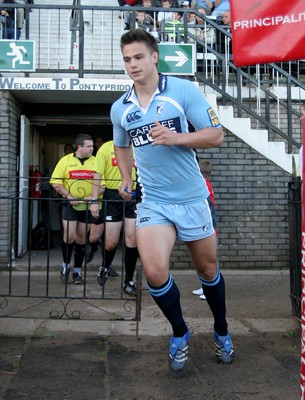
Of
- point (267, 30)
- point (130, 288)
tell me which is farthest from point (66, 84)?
point (267, 30)

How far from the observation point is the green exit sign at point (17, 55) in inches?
271

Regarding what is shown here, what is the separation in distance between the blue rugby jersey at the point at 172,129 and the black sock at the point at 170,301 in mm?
555

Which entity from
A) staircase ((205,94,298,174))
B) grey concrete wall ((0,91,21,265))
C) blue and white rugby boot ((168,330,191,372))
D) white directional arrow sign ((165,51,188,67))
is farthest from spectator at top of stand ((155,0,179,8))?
blue and white rugby boot ((168,330,191,372))

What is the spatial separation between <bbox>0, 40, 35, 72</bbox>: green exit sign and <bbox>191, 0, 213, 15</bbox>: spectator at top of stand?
402 centimetres

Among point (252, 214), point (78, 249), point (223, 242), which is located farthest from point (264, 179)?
point (78, 249)

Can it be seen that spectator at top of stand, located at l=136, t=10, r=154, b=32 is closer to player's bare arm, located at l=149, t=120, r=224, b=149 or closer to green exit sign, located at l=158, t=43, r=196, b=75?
green exit sign, located at l=158, t=43, r=196, b=75

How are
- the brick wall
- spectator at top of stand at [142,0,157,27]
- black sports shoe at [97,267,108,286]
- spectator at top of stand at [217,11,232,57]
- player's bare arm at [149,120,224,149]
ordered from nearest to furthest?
player's bare arm at [149,120,224,149], black sports shoe at [97,267,108,286], the brick wall, spectator at top of stand at [142,0,157,27], spectator at top of stand at [217,11,232,57]

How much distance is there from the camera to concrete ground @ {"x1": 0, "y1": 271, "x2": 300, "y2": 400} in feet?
9.63

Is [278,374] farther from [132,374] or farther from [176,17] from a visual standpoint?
[176,17]

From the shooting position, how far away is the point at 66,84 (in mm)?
7090

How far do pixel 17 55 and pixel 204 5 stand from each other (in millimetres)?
4538

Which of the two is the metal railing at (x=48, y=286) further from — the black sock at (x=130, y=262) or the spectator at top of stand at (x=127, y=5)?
the spectator at top of stand at (x=127, y=5)

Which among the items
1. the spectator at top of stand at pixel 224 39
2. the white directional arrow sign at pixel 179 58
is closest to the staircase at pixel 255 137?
the white directional arrow sign at pixel 179 58

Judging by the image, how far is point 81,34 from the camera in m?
7.29
